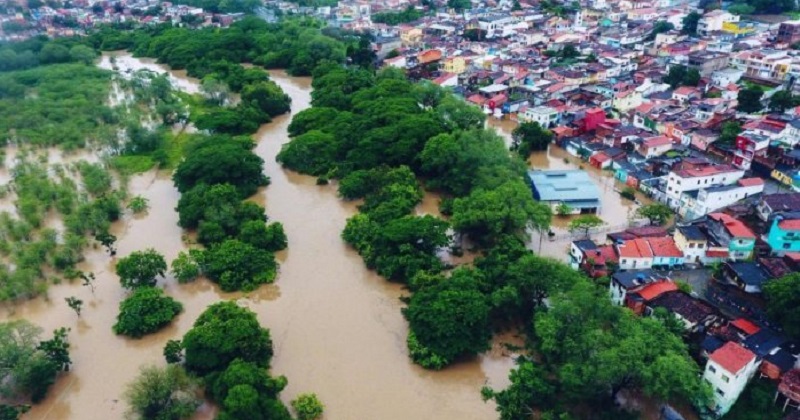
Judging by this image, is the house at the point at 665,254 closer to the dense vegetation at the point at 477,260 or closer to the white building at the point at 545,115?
the dense vegetation at the point at 477,260

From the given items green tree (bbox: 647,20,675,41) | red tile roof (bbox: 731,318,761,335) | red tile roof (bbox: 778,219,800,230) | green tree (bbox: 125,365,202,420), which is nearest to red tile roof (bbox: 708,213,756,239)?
red tile roof (bbox: 778,219,800,230)

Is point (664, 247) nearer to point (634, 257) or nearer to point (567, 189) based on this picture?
point (634, 257)

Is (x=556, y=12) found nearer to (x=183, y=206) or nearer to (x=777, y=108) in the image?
(x=777, y=108)

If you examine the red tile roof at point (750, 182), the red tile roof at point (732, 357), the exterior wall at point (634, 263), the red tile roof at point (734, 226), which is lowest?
the exterior wall at point (634, 263)

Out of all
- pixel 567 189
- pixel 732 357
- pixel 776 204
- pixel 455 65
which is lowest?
pixel 455 65

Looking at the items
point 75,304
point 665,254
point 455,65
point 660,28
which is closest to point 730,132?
point 665,254

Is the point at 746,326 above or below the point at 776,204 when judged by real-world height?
above

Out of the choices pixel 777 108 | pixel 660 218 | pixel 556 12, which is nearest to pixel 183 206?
pixel 660 218

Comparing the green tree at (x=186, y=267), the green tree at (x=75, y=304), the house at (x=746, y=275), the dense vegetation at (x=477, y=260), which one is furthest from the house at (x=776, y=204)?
the green tree at (x=75, y=304)

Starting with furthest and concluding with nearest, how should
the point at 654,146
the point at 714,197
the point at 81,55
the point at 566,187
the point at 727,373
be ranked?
the point at 81,55, the point at 654,146, the point at 566,187, the point at 714,197, the point at 727,373
